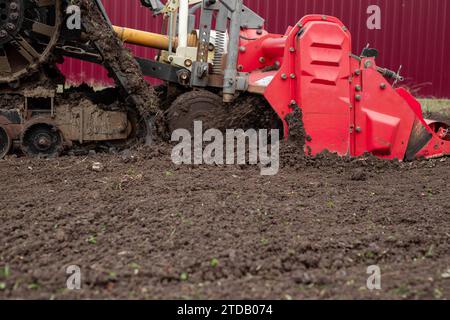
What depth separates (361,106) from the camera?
552 cm

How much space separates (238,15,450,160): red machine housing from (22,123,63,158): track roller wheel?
71.4 inches

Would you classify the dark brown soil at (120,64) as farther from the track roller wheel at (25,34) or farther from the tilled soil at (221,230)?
the tilled soil at (221,230)

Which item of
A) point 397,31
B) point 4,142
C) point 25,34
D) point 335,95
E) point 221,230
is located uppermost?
point 397,31

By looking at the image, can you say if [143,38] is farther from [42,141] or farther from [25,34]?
[42,141]

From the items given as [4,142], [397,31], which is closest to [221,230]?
[4,142]

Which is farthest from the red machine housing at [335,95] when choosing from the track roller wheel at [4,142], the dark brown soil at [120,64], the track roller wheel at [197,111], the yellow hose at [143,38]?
the track roller wheel at [4,142]

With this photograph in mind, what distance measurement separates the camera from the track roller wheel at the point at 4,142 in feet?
18.4

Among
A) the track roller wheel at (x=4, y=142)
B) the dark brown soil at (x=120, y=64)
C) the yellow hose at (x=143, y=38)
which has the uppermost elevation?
the yellow hose at (x=143, y=38)

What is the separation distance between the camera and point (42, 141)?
5.63m

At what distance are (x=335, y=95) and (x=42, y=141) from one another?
258 cm

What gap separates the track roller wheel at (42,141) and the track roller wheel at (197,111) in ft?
3.34

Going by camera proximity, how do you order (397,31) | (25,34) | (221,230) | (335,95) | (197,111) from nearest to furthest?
(221,230) < (335,95) < (25,34) < (197,111) < (397,31)

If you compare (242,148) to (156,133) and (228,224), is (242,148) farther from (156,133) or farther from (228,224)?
(228,224)
